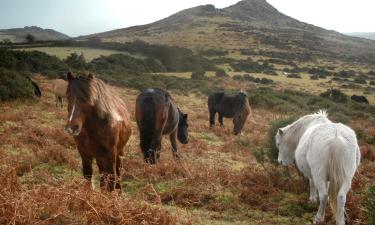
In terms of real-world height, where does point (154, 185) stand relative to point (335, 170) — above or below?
below

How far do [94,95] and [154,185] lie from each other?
9.10ft

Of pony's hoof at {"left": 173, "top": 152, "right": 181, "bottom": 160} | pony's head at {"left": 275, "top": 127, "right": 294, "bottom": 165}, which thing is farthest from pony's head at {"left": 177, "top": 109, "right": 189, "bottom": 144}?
pony's head at {"left": 275, "top": 127, "right": 294, "bottom": 165}

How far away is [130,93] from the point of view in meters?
23.0

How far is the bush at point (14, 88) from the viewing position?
47.8ft

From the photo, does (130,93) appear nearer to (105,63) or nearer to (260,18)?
(105,63)

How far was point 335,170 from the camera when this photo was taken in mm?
4996

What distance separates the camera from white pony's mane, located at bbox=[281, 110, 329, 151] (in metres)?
6.58

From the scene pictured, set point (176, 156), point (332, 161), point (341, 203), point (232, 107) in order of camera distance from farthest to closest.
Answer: point (232, 107) < point (176, 156) < point (332, 161) < point (341, 203)

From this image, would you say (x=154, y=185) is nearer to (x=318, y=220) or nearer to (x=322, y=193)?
(x=318, y=220)

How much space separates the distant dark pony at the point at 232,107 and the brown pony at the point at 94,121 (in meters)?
9.78

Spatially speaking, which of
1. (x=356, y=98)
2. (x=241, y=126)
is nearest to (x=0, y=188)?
(x=241, y=126)

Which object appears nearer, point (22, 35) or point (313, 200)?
point (313, 200)

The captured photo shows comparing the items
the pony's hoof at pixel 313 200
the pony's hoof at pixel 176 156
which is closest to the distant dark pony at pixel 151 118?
the pony's hoof at pixel 176 156

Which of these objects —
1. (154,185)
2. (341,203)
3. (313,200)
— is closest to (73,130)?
(154,185)
